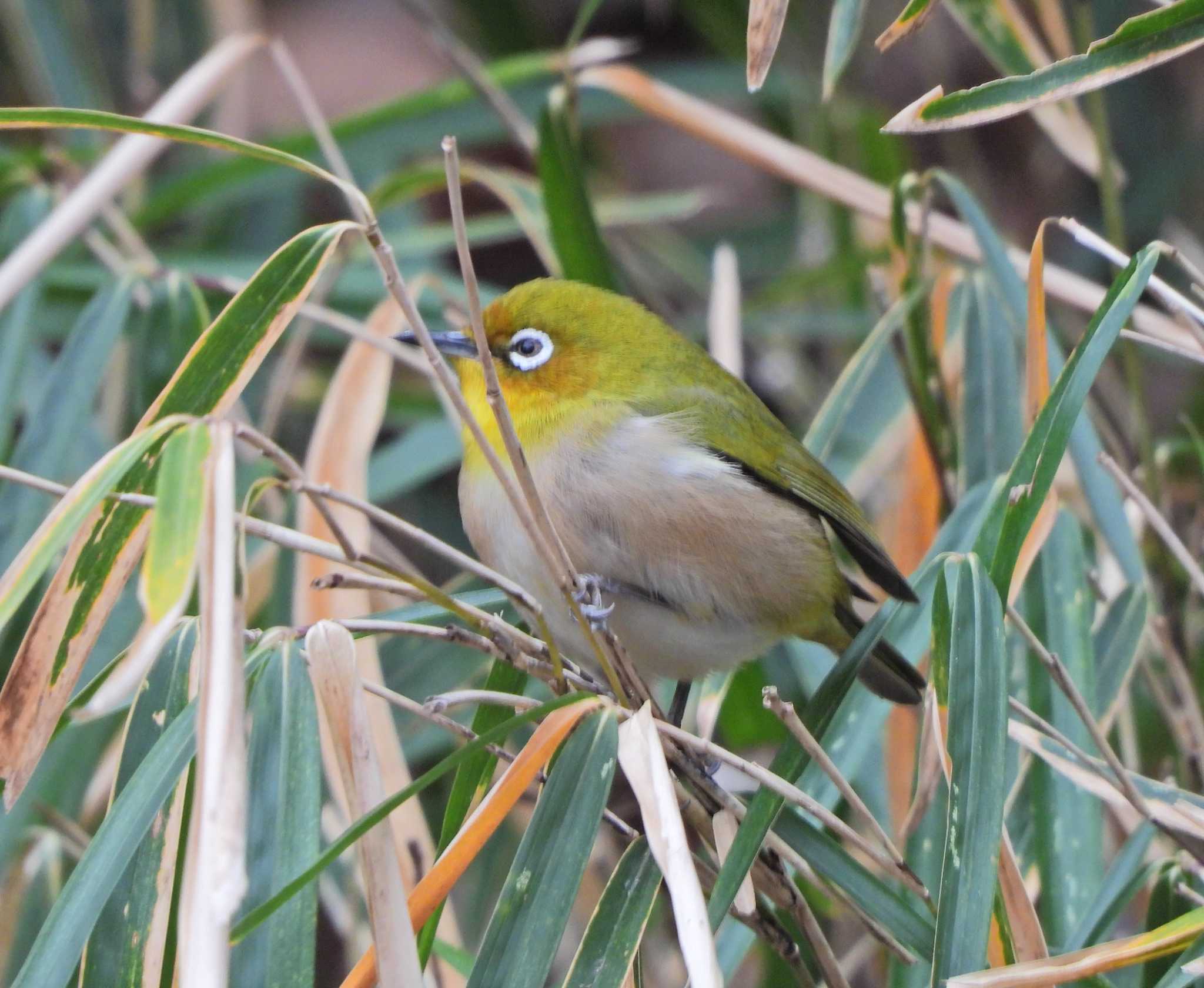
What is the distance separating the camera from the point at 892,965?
2.38 metres

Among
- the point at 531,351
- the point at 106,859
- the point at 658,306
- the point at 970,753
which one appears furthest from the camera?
the point at 658,306

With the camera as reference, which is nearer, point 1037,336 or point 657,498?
point 1037,336

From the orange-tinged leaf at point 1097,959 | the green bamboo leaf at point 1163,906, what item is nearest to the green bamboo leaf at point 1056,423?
the orange-tinged leaf at point 1097,959

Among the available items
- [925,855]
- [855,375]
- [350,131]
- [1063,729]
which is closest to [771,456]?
[855,375]

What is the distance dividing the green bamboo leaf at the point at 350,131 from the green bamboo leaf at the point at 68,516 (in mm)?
2683

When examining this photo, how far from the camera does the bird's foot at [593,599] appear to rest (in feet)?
7.17

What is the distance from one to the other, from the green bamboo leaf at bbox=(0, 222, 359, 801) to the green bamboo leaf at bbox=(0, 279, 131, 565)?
134 cm

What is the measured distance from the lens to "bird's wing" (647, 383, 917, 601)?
2.94 m

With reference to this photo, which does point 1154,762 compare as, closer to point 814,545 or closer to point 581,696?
point 814,545

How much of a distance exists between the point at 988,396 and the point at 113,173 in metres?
2.02

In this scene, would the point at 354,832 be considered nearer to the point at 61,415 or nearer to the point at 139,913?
the point at 139,913

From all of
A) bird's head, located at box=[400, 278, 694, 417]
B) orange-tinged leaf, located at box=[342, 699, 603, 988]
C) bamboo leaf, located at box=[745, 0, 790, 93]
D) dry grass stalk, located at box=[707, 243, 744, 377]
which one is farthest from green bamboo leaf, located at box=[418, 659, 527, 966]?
dry grass stalk, located at box=[707, 243, 744, 377]

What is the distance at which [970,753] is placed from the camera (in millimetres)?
1939

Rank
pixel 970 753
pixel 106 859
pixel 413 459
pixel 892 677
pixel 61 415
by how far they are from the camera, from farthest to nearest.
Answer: pixel 413 459
pixel 61 415
pixel 892 677
pixel 970 753
pixel 106 859
